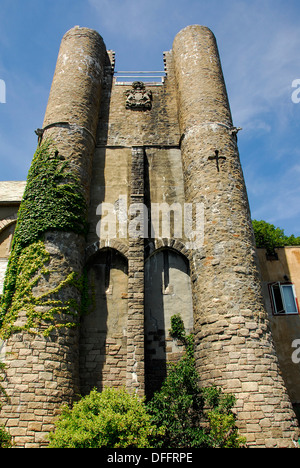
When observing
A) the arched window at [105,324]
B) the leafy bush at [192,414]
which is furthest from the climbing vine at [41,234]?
the leafy bush at [192,414]

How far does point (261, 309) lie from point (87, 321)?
16.3ft

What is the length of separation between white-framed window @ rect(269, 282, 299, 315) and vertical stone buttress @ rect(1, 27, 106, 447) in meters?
6.86

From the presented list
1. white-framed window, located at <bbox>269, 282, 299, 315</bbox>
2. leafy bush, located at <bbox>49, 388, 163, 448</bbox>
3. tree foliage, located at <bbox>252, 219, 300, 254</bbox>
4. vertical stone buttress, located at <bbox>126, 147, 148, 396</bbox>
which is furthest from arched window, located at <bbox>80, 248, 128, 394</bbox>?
tree foliage, located at <bbox>252, 219, 300, 254</bbox>

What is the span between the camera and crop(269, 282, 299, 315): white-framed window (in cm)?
1251

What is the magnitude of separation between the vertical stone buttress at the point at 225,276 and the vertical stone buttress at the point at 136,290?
157 cm

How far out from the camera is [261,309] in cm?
955

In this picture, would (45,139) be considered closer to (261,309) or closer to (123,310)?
(123,310)

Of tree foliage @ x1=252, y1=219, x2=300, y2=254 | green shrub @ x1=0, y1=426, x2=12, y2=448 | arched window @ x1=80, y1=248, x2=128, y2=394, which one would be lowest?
green shrub @ x1=0, y1=426, x2=12, y2=448

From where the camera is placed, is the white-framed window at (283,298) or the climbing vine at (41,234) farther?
the white-framed window at (283,298)

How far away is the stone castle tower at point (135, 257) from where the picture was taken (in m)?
8.62

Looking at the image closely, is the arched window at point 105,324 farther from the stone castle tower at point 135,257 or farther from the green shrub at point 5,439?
the green shrub at point 5,439

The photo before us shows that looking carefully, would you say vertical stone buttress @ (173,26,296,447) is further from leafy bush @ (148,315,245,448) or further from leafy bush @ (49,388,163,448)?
leafy bush @ (49,388,163,448)

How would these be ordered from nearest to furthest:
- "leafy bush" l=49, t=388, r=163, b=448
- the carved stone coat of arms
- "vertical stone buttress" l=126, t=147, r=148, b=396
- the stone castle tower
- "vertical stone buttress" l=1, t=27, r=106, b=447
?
"leafy bush" l=49, t=388, r=163, b=448 → "vertical stone buttress" l=1, t=27, r=106, b=447 → the stone castle tower → "vertical stone buttress" l=126, t=147, r=148, b=396 → the carved stone coat of arms
